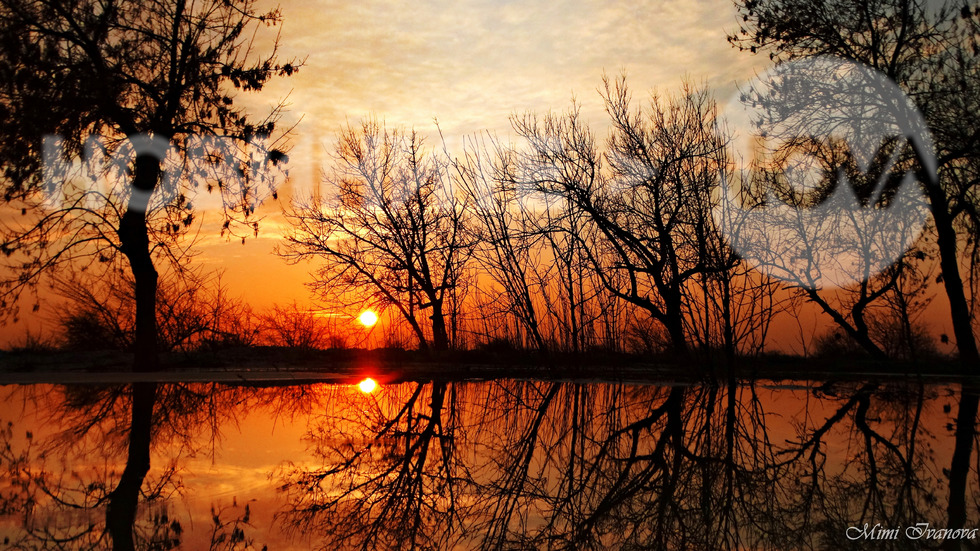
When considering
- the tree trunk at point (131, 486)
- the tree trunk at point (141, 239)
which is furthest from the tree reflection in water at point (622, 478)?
the tree trunk at point (141, 239)

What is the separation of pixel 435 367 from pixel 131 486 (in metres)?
9.23

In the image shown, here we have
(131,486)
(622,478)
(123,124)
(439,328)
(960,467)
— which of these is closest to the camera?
(131,486)

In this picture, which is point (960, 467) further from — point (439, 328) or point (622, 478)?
point (439, 328)

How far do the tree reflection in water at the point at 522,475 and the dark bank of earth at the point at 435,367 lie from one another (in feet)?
8.88

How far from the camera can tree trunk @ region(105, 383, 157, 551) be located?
8.53ft

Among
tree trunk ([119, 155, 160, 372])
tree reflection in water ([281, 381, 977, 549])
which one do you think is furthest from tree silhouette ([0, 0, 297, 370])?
tree reflection in water ([281, 381, 977, 549])

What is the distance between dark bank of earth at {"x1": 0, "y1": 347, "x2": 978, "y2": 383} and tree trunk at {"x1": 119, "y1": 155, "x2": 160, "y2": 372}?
3.53ft

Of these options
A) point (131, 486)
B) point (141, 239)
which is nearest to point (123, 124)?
point (141, 239)

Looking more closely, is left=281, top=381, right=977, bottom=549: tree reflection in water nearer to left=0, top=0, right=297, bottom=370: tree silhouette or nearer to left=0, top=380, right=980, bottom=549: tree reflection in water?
left=0, top=380, right=980, bottom=549: tree reflection in water

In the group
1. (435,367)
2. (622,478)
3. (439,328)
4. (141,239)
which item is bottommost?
(622,478)

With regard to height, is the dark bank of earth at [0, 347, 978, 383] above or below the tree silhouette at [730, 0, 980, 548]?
below

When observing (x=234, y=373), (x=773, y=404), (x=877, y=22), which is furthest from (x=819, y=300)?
(x=234, y=373)

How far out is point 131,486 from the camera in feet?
11.0

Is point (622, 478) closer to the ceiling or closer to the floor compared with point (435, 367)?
closer to the floor
